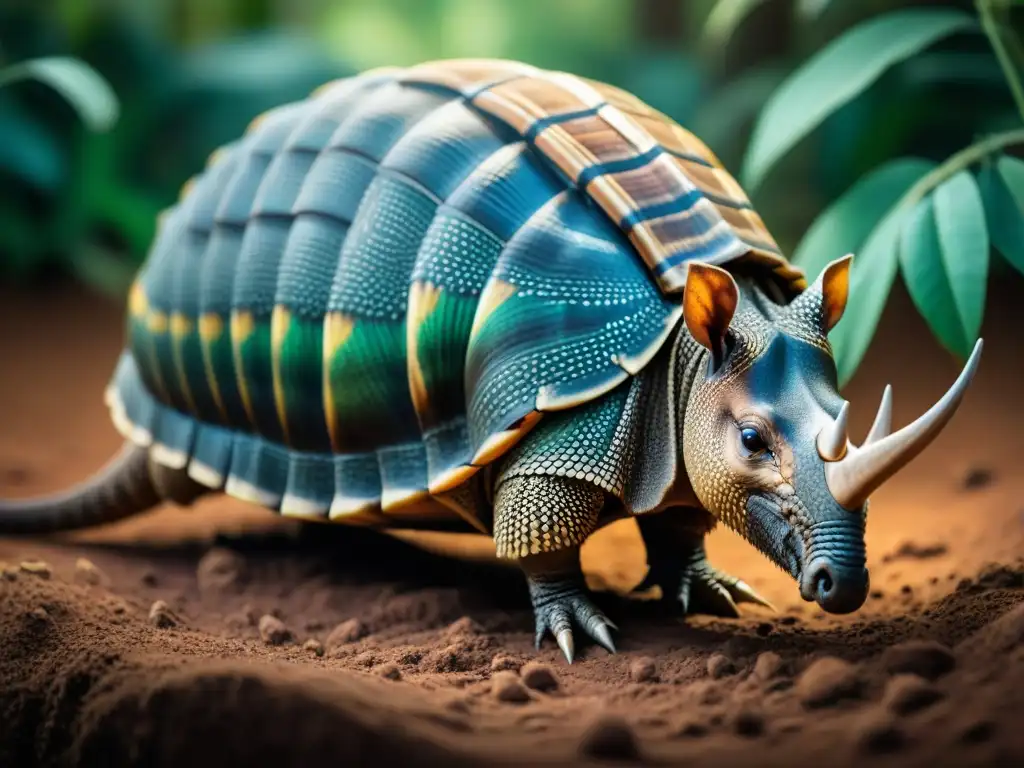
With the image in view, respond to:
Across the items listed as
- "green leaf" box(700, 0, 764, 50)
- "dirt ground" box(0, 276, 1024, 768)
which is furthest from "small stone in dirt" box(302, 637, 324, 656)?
"green leaf" box(700, 0, 764, 50)

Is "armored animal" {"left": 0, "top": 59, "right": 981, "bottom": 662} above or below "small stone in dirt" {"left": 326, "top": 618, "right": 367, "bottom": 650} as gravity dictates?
above

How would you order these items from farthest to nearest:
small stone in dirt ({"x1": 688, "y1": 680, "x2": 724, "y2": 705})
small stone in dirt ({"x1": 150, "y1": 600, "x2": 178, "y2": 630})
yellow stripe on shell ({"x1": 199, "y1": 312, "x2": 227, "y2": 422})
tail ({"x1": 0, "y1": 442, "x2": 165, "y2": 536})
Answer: tail ({"x1": 0, "y1": 442, "x2": 165, "y2": 536}) → yellow stripe on shell ({"x1": 199, "y1": 312, "x2": 227, "y2": 422}) → small stone in dirt ({"x1": 150, "y1": 600, "x2": 178, "y2": 630}) → small stone in dirt ({"x1": 688, "y1": 680, "x2": 724, "y2": 705})

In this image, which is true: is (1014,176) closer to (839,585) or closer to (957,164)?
(957,164)

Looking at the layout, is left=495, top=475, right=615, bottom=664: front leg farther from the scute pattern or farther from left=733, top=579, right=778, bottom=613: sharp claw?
left=733, top=579, right=778, bottom=613: sharp claw

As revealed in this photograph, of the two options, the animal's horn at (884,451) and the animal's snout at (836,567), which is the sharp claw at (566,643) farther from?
the animal's horn at (884,451)

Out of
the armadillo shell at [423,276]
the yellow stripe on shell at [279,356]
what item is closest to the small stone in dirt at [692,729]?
the armadillo shell at [423,276]

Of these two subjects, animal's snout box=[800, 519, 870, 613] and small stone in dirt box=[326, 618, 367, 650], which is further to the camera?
small stone in dirt box=[326, 618, 367, 650]

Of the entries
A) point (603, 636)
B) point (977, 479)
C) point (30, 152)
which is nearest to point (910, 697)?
point (603, 636)

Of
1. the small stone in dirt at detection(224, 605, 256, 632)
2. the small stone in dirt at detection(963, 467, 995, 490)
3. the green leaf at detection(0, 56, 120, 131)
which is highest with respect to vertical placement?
the green leaf at detection(0, 56, 120, 131)
